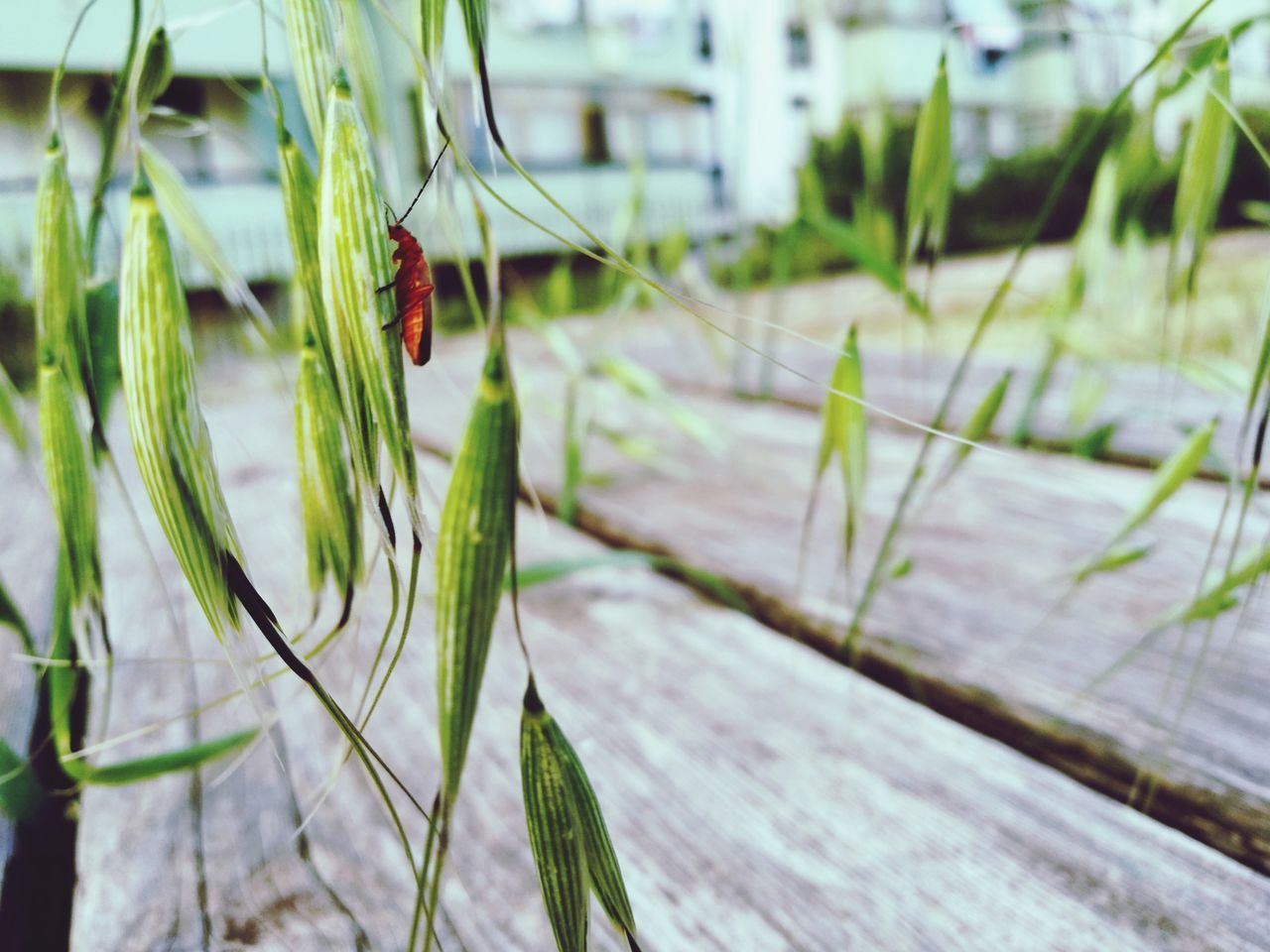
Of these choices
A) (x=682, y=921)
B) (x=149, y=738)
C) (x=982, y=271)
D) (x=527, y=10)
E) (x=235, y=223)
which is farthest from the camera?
(x=527, y=10)

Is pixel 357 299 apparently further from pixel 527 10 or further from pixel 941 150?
pixel 527 10

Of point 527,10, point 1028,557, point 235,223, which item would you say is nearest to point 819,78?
point 527,10

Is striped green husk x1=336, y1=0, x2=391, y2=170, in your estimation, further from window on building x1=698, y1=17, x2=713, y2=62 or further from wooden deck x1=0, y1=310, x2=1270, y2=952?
window on building x1=698, y1=17, x2=713, y2=62

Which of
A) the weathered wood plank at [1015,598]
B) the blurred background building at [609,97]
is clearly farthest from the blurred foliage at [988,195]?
the weathered wood plank at [1015,598]

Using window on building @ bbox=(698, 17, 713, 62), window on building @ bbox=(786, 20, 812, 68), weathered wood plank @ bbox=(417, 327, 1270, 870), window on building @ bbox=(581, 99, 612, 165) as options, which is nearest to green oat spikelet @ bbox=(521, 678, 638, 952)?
weathered wood plank @ bbox=(417, 327, 1270, 870)

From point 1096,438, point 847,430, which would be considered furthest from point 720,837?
point 1096,438

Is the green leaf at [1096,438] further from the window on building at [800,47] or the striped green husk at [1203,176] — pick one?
the window on building at [800,47]
